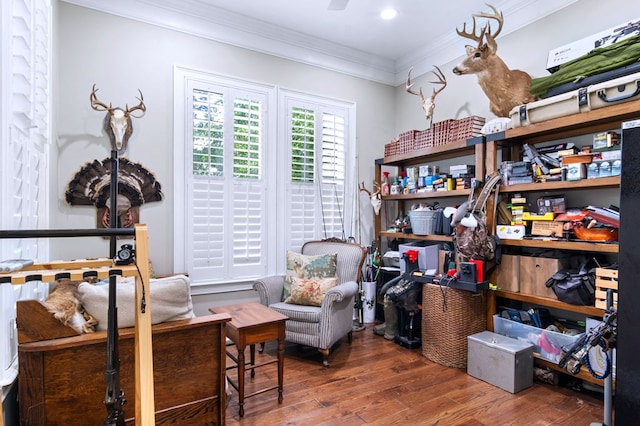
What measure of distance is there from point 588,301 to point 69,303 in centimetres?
318

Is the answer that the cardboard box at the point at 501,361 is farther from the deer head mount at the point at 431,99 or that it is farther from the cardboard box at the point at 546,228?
the deer head mount at the point at 431,99

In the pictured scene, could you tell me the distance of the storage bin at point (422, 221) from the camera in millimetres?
3742

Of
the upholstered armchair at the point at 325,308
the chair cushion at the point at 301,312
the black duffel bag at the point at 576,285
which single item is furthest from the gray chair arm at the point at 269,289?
the black duffel bag at the point at 576,285

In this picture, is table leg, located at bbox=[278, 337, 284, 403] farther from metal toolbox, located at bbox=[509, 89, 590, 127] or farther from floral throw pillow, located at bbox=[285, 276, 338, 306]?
metal toolbox, located at bbox=[509, 89, 590, 127]

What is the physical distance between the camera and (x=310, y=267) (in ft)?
11.6

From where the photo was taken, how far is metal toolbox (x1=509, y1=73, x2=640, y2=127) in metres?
2.27

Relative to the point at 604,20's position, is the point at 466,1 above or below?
above

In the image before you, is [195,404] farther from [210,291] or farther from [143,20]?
[143,20]

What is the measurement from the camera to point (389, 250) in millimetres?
4453

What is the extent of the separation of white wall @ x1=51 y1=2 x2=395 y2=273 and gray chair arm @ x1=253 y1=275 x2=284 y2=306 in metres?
0.87

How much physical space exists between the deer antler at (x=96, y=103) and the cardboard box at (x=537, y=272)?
3.70m

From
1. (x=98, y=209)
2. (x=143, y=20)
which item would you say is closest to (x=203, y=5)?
(x=143, y=20)

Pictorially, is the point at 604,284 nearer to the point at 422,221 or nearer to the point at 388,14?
the point at 422,221

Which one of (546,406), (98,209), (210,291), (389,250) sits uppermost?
(98,209)
